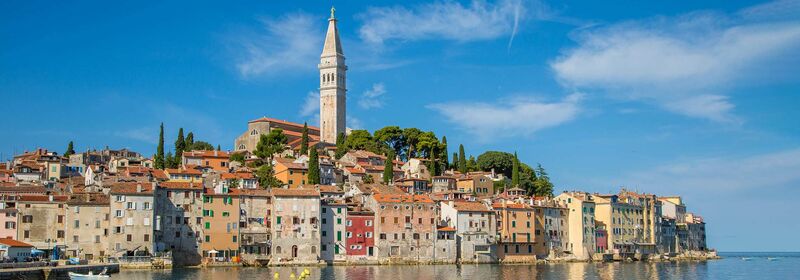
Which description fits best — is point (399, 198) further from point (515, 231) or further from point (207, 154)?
point (207, 154)

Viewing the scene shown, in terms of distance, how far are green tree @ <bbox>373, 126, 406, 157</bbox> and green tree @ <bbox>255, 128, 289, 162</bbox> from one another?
1183 centimetres


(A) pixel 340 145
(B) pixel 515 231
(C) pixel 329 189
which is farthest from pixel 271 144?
(B) pixel 515 231

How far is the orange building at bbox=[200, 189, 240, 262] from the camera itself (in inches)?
2918

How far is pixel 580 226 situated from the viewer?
95.2 metres

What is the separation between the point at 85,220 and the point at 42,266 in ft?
44.9

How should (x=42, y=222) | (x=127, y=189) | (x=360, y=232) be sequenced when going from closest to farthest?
(x=42, y=222)
(x=127, y=189)
(x=360, y=232)

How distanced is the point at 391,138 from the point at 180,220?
160ft

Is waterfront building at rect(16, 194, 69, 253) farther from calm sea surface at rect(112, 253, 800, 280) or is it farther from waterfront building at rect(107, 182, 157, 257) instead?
calm sea surface at rect(112, 253, 800, 280)

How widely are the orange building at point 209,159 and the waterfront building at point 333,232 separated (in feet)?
72.9

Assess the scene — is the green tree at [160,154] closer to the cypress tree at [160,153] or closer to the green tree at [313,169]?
the cypress tree at [160,153]

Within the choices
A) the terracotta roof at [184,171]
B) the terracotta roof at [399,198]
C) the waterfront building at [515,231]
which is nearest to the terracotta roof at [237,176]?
the terracotta roof at [184,171]

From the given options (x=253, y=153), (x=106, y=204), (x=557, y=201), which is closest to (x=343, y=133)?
(x=253, y=153)

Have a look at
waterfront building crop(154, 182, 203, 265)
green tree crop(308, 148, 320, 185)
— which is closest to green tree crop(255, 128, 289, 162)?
green tree crop(308, 148, 320, 185)

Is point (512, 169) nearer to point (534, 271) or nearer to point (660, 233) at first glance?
point (660, 233)
